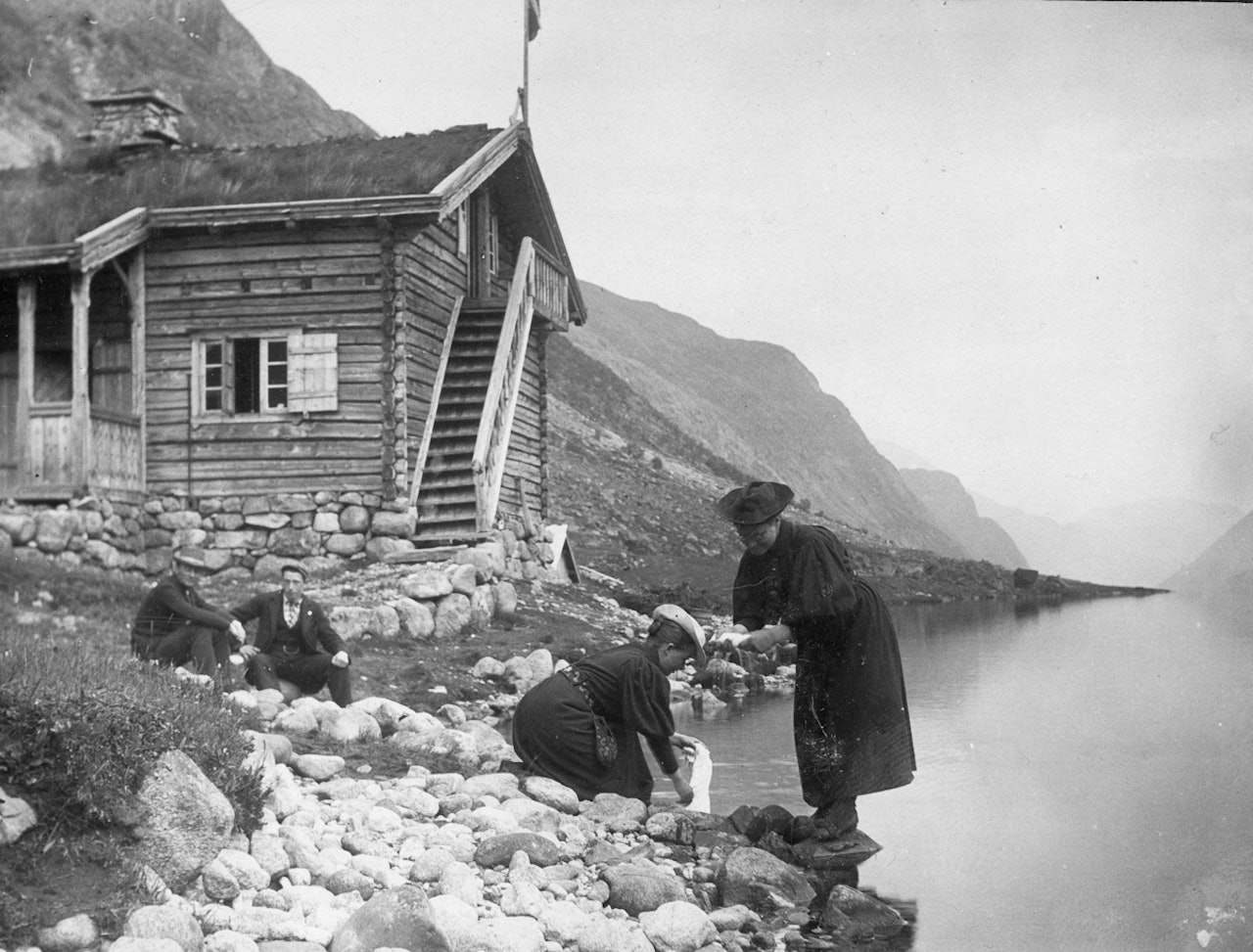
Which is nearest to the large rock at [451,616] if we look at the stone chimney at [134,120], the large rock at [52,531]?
the large rock at [52,531]

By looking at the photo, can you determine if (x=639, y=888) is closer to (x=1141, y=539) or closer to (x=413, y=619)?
(x=413, y=619)

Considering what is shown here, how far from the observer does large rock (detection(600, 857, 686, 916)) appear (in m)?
5.59

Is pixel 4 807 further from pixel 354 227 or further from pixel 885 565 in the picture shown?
pixel 885 565

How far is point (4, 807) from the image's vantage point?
15.6 feet

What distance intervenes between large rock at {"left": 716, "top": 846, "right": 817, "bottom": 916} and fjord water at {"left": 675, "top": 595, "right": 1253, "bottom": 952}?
59 cm

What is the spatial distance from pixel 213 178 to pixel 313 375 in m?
3.35

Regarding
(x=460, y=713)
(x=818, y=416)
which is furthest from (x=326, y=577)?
(x=818, y=416)

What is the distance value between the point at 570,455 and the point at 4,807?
36618 millimetres

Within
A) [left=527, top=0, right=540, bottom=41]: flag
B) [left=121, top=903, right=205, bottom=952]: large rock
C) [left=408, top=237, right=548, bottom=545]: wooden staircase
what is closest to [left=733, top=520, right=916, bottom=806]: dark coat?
[left=121, top=903, right=205, bottom=952]: large rock

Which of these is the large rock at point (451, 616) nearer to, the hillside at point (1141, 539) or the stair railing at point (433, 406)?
the stair railing at point (433, 406)

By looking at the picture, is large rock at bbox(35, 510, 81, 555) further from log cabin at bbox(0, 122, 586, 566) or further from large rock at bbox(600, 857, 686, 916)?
large rock at bbox(600, 857, 686, 916)

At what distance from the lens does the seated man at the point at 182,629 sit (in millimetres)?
9375

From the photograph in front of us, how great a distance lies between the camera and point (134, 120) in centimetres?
2039

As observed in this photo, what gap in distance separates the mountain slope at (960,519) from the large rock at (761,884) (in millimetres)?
106648
